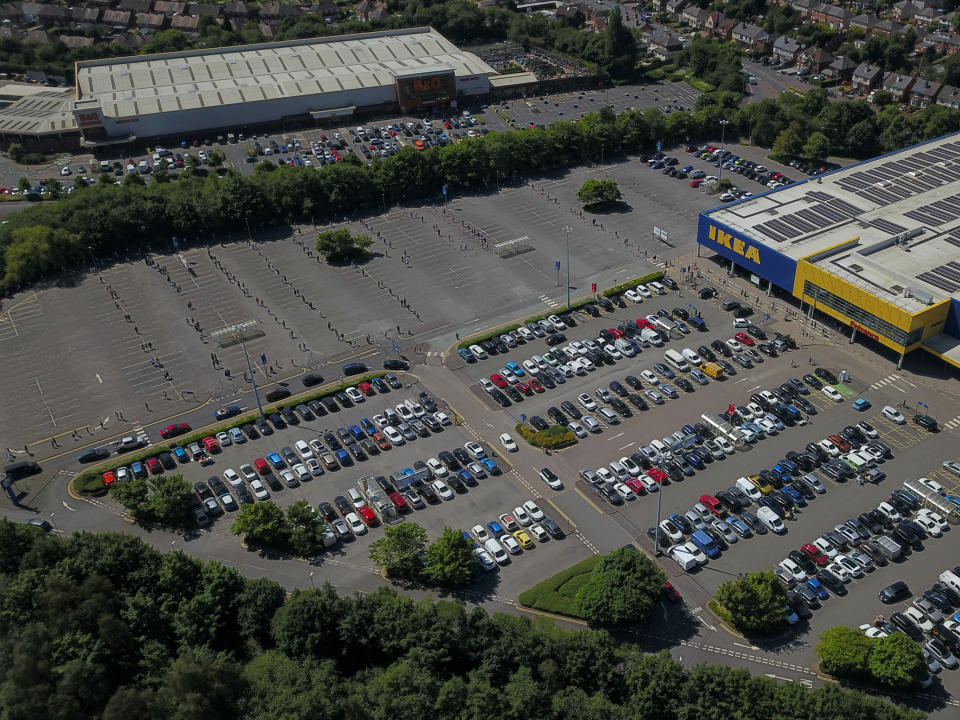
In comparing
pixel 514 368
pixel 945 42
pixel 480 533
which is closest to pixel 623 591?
pixel 480 533

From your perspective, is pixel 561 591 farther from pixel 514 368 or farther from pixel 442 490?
pixel 514 368

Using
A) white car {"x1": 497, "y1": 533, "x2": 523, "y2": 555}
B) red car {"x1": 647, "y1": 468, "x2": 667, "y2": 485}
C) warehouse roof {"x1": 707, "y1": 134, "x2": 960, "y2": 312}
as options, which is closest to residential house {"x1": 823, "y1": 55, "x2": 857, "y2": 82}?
warehouse roof {"x1": 707, "y1": 134, "x2": 960, "y2": 312}

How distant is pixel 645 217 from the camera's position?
12444 cm

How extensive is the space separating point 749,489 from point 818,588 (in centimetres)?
1182

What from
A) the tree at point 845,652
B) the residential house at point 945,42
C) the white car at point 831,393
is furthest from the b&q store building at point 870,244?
the residential house at point 945,42

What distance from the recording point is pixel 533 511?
74.9 m

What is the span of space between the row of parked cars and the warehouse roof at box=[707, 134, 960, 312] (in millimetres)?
35155

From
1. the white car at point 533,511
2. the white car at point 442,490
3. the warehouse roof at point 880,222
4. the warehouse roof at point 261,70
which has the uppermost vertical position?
the warehouse roof at point 261,70

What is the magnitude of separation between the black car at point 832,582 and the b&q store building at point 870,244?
34.4m

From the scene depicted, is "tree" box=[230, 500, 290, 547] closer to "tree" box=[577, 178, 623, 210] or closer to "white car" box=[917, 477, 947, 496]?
"white car" box=[917, 477, 947, 496]

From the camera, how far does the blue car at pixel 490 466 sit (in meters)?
80.4

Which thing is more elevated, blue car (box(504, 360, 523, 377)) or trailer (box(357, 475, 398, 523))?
blue car (box(504, 360, 523, 377))

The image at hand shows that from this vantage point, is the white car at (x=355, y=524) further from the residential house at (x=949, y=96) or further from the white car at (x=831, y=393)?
the residential house at (x=949, y=96)

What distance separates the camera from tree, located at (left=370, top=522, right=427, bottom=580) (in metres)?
68.5
